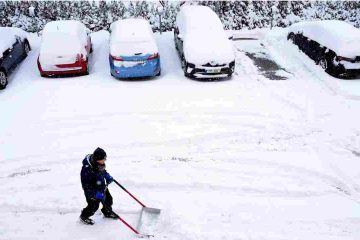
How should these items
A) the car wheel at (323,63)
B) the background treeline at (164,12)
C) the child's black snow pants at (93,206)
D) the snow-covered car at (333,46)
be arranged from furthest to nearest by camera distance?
the background treeline at (164,12) < the car wheel at (323,63) < the snow-covered car at (333,46) < the child's black snow pants at (93,206)

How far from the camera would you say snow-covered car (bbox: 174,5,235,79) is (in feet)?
40.0

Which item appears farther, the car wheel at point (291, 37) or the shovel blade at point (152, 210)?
the car wheel at point (291, 37)

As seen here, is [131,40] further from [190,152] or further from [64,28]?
[190,152]

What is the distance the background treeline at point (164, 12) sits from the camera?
16.3 m

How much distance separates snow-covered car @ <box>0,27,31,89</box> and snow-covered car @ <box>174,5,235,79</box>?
5740 mm

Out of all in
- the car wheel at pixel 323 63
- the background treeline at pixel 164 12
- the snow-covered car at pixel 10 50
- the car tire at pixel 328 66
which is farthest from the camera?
the background treeline at pixel 164 12

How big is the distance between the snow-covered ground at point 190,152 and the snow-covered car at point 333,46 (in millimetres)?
500

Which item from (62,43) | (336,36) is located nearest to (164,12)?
(62,43)

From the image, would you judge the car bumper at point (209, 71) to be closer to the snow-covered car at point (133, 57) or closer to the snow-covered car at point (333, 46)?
the snow-covered car at point (133, 57)

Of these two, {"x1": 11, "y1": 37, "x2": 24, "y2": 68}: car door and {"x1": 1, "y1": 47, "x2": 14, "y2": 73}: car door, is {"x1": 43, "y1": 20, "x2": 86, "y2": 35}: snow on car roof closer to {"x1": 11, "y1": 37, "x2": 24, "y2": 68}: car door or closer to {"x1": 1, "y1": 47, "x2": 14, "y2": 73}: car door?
{"x1": 11, "y1": 37, "x2": 24, "y2": 68}: car door

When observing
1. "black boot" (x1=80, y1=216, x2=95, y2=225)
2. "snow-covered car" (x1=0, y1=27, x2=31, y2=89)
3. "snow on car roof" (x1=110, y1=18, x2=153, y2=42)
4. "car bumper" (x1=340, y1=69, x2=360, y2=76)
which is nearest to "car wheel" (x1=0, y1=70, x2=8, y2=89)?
"snow-covered car" (x1=0, y1=27, x2=31, y2=89)

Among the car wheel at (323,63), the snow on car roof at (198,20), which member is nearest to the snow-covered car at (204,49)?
the snow on car roof at (198,20)

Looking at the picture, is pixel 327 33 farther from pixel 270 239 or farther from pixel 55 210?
pixel 55 210

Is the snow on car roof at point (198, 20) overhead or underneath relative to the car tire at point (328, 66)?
overhead
